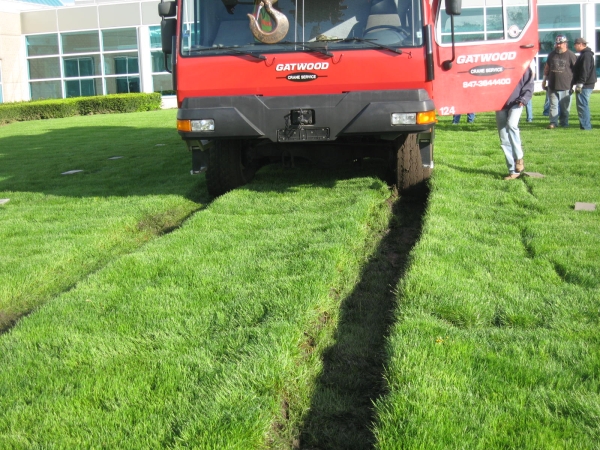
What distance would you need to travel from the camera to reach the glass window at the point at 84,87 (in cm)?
3706

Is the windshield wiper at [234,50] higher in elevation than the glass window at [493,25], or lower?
lower

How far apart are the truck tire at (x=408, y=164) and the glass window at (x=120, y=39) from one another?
105 feet

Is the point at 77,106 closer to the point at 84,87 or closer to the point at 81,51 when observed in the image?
the point at 84,87

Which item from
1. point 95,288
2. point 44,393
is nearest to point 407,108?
point 95,288

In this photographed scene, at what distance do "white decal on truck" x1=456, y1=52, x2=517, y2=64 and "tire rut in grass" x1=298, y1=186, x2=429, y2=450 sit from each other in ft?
A: 9.23

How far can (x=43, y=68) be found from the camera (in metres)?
38.1

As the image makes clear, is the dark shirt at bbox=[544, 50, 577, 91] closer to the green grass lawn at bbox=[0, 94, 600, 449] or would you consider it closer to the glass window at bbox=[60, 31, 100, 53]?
the green grass lawn at bbox=[0, 94, 600, 449]

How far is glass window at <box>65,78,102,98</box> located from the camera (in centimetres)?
3706

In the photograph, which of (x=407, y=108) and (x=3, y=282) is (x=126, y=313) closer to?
(x=3, y=282)

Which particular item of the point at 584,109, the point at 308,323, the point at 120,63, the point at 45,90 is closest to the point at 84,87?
the point at 120,63

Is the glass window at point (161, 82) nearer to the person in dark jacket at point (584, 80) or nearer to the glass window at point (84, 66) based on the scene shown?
the glass window at point (84, 66)

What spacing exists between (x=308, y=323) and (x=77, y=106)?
28.9 metres

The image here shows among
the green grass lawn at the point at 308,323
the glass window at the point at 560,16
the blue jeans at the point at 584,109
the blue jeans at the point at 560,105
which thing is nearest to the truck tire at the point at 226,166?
the green grass lawn at the point at 308,323

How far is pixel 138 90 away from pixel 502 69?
105ft
